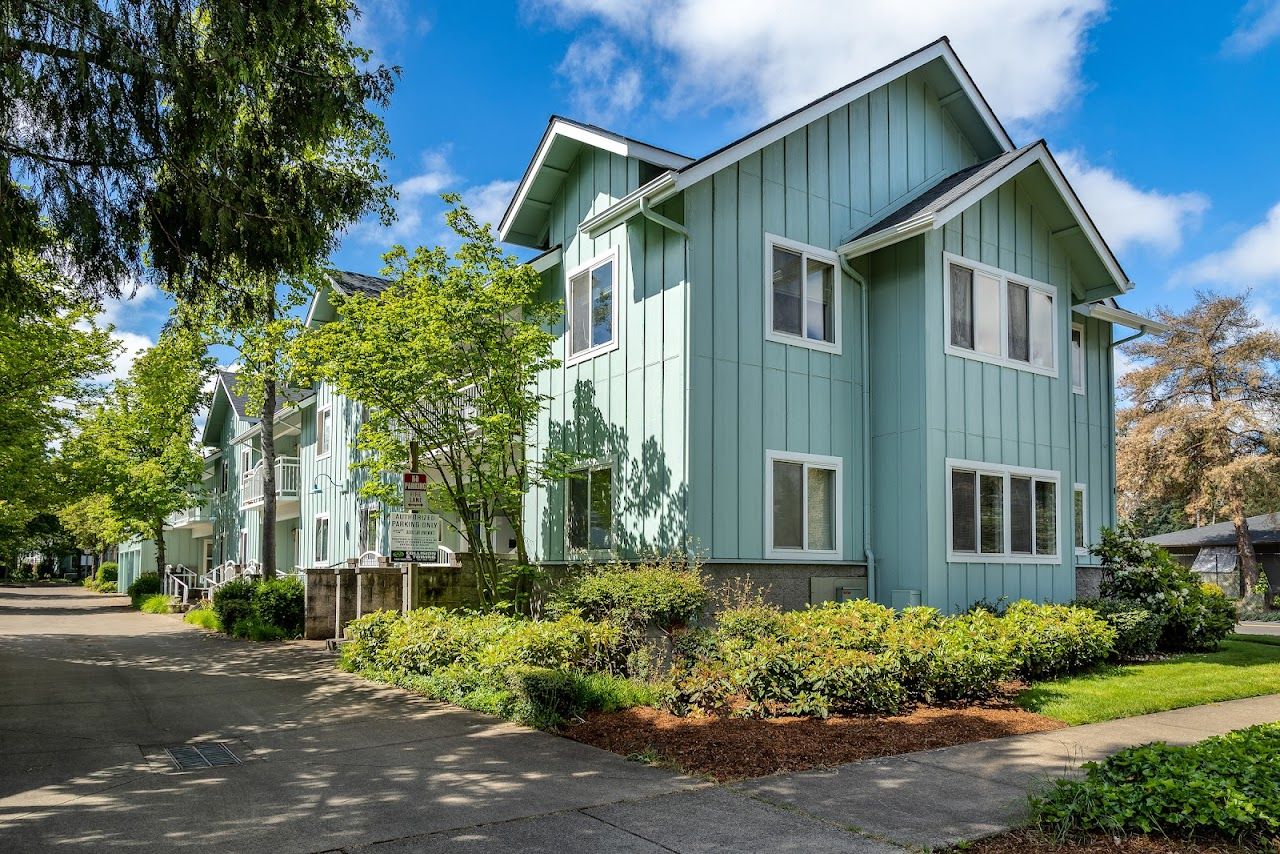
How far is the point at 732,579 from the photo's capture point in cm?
1295

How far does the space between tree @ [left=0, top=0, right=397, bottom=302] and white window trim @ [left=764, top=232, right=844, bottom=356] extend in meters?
5.78

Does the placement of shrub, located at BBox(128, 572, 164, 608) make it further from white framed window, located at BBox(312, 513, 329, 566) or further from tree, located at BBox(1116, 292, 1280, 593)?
tree, located at BBox(1116, 292, 1280, 593)

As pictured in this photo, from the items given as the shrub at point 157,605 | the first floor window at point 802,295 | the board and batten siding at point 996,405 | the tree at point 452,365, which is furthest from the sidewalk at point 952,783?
the shrub at point 157,605

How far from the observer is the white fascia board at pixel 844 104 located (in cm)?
1281

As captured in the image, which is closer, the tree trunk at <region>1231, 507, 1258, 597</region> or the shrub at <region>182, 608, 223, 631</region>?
the shrub at <region>182, 608, 223, 631</region>

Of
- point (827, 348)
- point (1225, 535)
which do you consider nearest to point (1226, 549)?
point (1225, 535)

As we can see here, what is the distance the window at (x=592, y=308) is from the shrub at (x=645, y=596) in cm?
379

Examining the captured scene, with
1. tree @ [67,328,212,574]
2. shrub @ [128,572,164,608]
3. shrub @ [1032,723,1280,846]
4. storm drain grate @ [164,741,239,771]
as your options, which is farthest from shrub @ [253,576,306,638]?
shrub @ [128,572,164,608]

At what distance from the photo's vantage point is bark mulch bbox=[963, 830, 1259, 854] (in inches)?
220

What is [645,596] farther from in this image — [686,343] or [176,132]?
[176,132]

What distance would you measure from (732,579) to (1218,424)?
3245cm

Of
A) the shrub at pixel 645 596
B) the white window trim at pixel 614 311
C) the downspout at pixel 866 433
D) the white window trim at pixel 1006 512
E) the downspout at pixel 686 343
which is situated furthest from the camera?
the white window trim at pixel 614 311

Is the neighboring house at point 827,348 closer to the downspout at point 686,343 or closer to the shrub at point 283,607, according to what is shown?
the downspout at point 686,343

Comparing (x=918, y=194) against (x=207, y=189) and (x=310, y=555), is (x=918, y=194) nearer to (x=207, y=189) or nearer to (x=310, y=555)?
(x=207, y=189)
